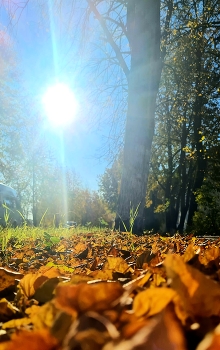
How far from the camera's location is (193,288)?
0.45 metres

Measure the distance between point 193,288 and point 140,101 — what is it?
7.20 metres

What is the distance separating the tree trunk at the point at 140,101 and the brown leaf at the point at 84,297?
6.49 metres

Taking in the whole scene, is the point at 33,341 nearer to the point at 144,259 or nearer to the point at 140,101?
the point at 144,259

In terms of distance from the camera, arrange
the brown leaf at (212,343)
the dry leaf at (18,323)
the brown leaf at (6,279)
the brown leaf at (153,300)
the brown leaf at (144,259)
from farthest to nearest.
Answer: the brown leaf at (144,259)
the brown leaf at (6,279)
the dry leaf at (18,323)
the brown leaf at (153,300)
the brown leaf at (212,343)

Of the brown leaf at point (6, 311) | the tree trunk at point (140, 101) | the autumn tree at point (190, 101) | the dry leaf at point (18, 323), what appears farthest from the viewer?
the autumn tree at point (190, 101)

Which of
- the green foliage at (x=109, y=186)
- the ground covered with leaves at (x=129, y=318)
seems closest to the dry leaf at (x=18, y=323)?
the ground covered with leaves at (x=129, y=318)

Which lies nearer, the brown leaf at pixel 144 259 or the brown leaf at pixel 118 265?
the brown leaf at pixel 118 265

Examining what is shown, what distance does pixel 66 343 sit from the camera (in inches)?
13.8

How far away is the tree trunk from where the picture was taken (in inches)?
278

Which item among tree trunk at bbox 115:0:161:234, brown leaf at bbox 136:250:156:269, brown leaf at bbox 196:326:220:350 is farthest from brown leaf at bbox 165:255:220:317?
tree trunk at bbox 115:0:161:234

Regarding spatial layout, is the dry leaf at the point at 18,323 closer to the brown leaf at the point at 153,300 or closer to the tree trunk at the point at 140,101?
the brown leaf at the point at 153,300

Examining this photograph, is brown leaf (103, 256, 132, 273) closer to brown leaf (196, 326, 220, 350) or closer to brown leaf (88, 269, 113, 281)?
brown leaf (88, 269, 113, 281)

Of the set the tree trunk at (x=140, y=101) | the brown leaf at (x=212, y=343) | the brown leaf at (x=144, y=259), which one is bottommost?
the brown leaf at (x=144, y=259)

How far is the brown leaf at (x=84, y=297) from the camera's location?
42cm
